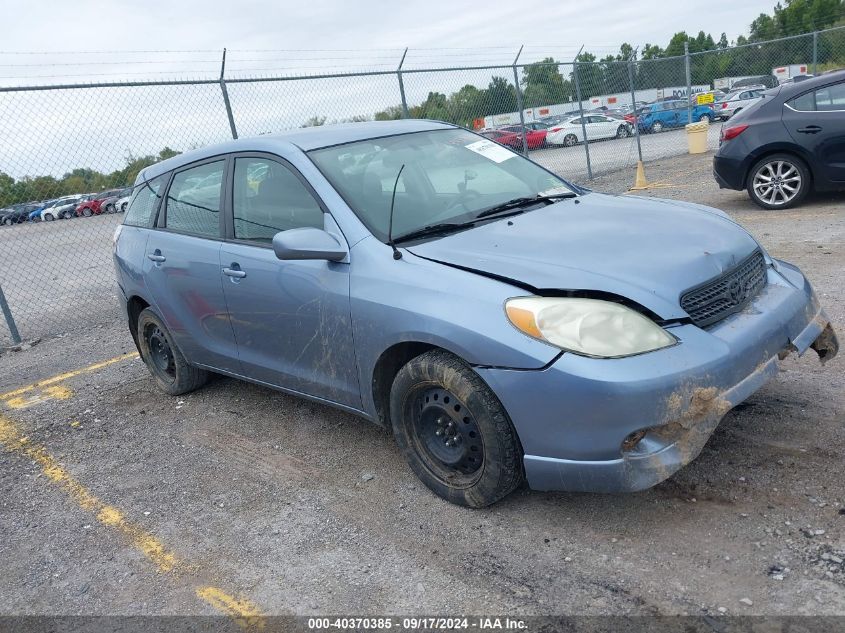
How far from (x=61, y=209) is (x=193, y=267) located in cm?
512

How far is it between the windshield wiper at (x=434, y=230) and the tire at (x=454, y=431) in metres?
0.63

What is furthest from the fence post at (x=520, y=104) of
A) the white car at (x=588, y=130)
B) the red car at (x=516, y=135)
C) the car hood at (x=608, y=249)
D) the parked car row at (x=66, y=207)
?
the car hood at (x=608, y=249)

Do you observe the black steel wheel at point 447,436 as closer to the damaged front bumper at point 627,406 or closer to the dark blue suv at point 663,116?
the damaged front bumper at point 627,406

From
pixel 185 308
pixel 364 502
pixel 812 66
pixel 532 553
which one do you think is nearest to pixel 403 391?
pixel 364 502

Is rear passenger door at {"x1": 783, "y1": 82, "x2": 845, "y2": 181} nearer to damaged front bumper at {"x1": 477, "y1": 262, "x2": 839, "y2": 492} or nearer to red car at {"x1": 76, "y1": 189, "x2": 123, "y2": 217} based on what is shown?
damaged front bumper at {"x1": 477, "y1": 262, "x2": 839, "y2": 492}

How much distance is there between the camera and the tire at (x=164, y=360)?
529 centimetres

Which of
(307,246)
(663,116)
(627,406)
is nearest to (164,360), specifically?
(307,246)

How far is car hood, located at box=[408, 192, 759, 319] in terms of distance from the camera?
119 inches

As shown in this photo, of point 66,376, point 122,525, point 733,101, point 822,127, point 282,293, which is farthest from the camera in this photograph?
point 733,101

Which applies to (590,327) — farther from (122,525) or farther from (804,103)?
(804,103)

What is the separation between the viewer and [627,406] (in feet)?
9.06

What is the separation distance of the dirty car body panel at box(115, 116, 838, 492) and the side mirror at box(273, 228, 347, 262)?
6 centimetres

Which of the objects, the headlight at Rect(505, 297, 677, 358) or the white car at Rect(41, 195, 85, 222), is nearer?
the headlight at Rect(505, 297, 677, 358)

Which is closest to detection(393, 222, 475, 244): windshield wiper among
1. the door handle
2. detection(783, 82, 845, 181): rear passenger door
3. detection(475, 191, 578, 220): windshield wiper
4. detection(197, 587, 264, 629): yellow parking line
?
detection(475, 191, 578, 220): windshield wiper
